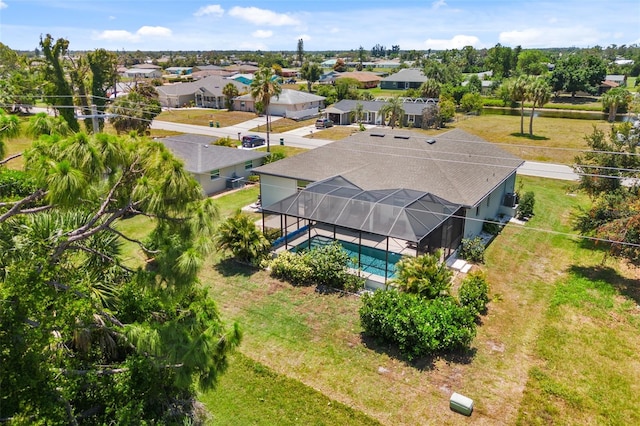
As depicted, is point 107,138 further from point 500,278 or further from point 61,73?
point 61,73

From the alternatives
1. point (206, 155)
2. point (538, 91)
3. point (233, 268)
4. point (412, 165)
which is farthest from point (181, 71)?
point (233, 268)

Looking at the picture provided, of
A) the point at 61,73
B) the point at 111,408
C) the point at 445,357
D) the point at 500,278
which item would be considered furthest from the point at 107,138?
the point at 61,73

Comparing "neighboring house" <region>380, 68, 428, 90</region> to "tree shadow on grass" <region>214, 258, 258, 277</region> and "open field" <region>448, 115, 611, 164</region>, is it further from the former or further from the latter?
"tree shadow on grass" <region>214, 258, 258, 277</region>

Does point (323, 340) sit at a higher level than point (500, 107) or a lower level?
lower

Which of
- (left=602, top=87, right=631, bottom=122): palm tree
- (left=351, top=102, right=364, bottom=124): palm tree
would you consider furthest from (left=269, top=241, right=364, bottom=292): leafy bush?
(left=602, top=87, right=631, bottom=122): palm tree

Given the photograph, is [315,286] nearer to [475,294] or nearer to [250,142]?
[475,294]

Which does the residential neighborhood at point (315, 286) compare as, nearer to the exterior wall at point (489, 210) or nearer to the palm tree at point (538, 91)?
the exterior wall at point (489, 210)
